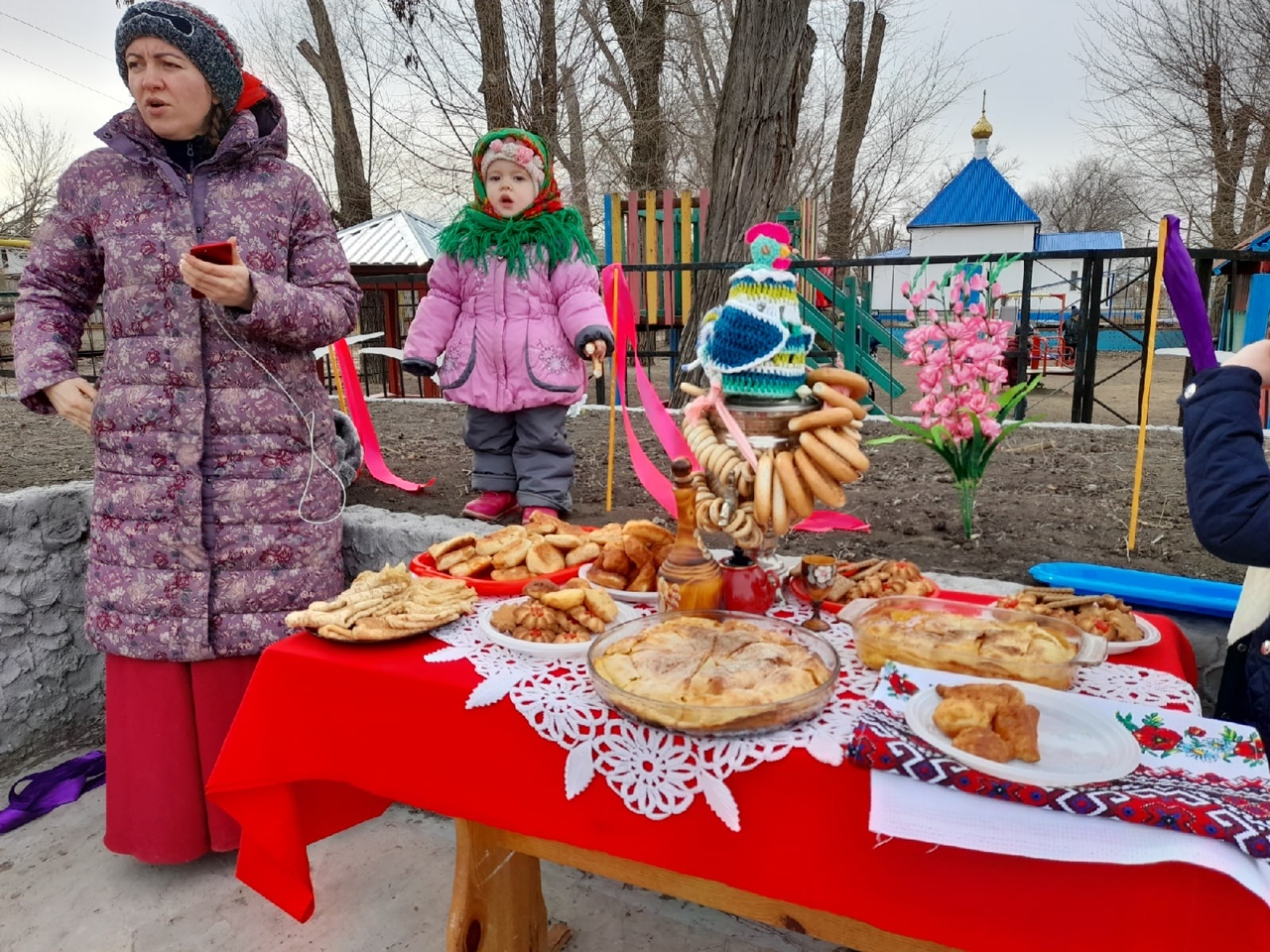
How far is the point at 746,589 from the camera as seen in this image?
147 cm

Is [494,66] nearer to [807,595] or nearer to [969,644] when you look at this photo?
[807,595]

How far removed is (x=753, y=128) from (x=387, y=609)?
16.7 feet

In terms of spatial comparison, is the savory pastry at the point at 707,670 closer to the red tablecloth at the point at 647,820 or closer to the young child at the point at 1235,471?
the red tablecloth at the point at 647,820

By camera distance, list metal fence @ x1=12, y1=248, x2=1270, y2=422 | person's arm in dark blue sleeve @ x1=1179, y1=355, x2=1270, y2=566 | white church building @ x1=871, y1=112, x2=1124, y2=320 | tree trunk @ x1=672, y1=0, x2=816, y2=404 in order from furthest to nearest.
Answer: white church building @ x1=871, y1=112, x2=1124, y2=320 < tree trunk @ x1=672, y1=0, x2=816, y2=404 < metal fence @ x1=12, y1=248, x2=1270, y2=422 < person's arm in dark blue sleeve @ x1=1179, y1=355, x2=1270, y2=566

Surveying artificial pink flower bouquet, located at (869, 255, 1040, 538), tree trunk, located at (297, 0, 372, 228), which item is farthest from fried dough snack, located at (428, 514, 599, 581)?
tree trunk, located at (297, 0, 372, 228)

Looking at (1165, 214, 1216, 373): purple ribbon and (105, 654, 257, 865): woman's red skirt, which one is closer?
(1165, 214, 1216, 373): purple ribbon

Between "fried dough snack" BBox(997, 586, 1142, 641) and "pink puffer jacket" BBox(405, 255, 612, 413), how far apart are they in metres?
1.73

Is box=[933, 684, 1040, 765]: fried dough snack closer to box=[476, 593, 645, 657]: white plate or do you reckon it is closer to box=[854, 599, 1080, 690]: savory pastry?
box=[854, 599, 1080, 690]: savory pastry

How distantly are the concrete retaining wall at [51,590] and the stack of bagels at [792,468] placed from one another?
4.16ft

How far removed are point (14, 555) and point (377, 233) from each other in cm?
819

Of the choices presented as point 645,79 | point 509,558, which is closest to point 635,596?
point 509,558

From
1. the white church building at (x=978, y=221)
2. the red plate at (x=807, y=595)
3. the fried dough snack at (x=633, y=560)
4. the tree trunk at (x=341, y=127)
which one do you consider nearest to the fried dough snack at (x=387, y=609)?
the fried dough snack at (x=633, y=560)

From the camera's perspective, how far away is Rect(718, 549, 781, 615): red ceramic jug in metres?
1.47

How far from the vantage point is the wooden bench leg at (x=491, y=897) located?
159 centimetres
